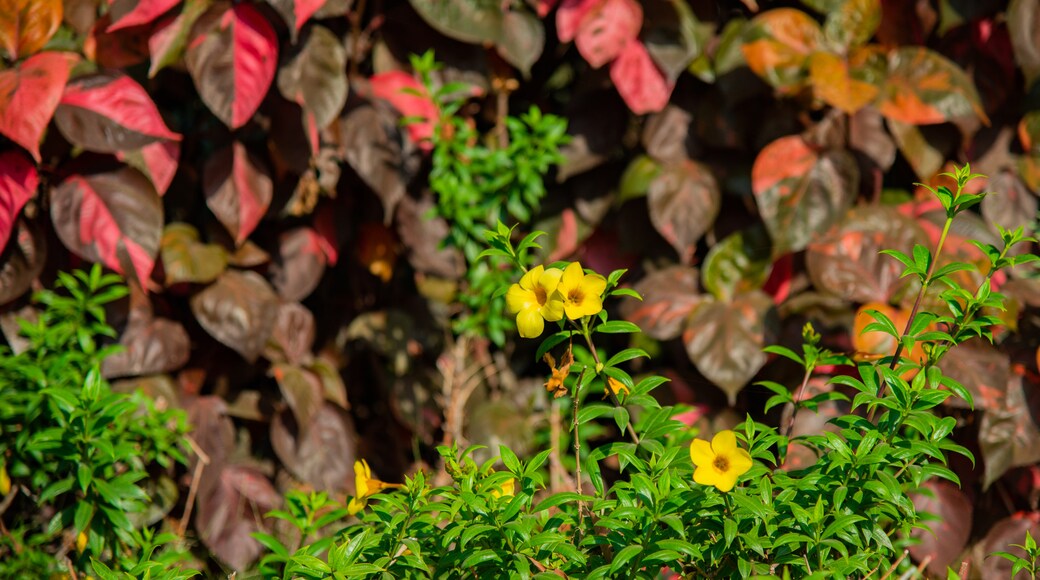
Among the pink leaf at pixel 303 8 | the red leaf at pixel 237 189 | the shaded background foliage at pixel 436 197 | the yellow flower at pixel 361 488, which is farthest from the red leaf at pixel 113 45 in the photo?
the yellow flower at pixel 361 488

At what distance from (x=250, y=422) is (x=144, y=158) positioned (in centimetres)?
84

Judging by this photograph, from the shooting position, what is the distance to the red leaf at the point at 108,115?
7.67 feet

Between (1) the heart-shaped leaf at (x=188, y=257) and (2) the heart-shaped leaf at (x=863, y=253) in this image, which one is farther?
(1) the heart-shaped leaf at (x=188, y=257)

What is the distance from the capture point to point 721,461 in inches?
50.7

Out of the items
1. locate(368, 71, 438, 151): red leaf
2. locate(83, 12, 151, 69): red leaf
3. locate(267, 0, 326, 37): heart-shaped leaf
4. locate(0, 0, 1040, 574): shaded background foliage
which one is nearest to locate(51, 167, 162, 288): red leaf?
locate(0, 0, 1040, 574): shaded background foliage

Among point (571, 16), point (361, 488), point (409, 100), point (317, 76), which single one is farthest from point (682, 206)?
point (361, 488)

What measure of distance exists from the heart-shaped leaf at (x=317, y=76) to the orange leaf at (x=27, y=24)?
56 cm

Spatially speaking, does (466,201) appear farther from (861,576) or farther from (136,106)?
(861,576)

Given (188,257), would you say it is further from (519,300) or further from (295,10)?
(519,300)

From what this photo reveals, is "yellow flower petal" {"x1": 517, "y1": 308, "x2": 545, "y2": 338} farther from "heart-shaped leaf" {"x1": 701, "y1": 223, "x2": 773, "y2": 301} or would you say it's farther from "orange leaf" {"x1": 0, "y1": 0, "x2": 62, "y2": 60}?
"orange leaf" {"x1": 0, "y1": 0, "x2": 62, "y2": 60}

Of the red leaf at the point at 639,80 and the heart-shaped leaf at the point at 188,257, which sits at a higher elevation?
the red leaf at the point at 639,80

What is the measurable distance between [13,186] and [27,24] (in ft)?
1.32

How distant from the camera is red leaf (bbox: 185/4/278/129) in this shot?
2406 millimetres

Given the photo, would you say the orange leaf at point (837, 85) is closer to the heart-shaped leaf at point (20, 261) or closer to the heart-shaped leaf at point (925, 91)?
the heart-shaped leaf at point (925, 91)
